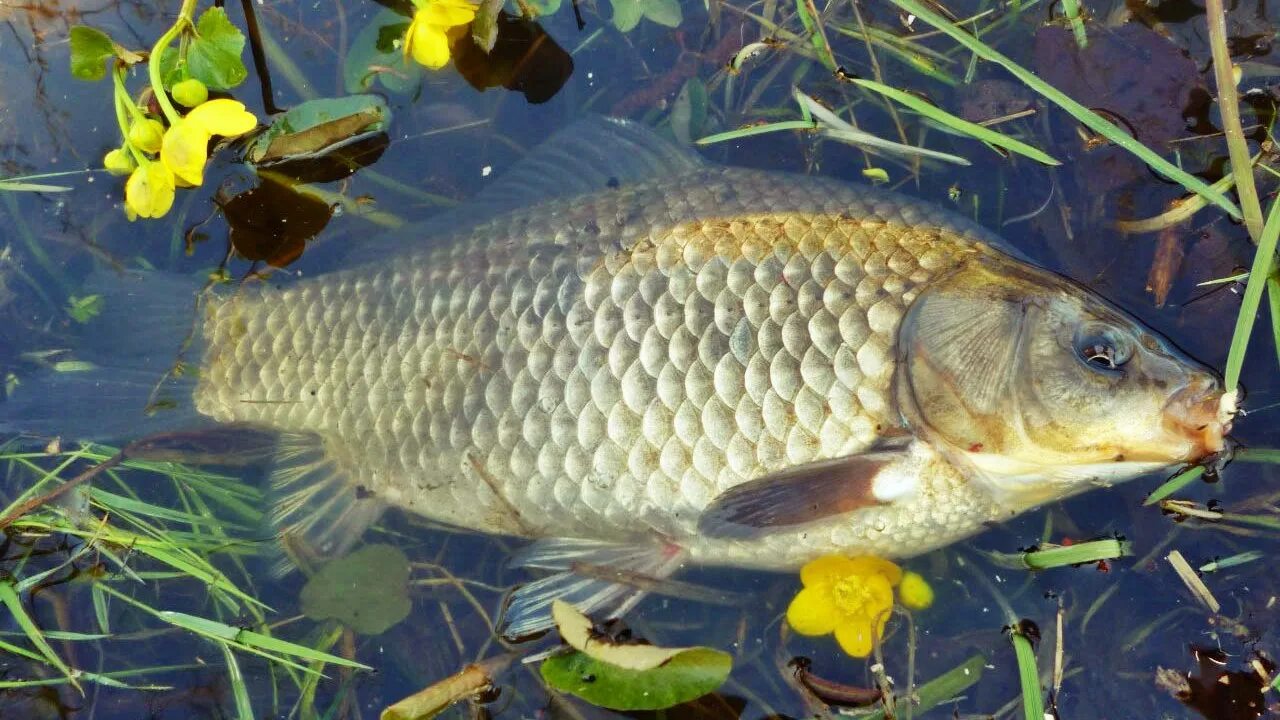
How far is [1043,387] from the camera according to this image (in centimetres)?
202

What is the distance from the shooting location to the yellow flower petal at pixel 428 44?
2537 mm

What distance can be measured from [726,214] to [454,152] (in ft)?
3.36

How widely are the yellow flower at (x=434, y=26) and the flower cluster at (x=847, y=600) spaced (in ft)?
5.41

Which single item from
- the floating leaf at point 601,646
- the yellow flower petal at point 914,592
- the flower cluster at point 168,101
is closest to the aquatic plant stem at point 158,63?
the flower cluster at point 168,101

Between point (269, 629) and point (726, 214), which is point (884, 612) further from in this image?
point (269, 629)

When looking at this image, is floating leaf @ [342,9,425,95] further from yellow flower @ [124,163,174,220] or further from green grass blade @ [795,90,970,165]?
green grass blade @ [795,90,970,165]

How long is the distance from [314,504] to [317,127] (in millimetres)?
1073

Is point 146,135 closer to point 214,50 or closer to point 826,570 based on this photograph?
point 214,50

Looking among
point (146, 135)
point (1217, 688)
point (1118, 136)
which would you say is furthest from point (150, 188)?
point (1217, 688)

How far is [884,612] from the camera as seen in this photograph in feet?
7.50

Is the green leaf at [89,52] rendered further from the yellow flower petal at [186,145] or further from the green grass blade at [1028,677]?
the green grass blade at [1028,677]

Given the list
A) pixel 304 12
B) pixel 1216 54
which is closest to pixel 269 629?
pixel 304 12

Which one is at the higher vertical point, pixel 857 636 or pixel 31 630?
pixel 857 636

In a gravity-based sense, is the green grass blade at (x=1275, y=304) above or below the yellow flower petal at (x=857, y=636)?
above
